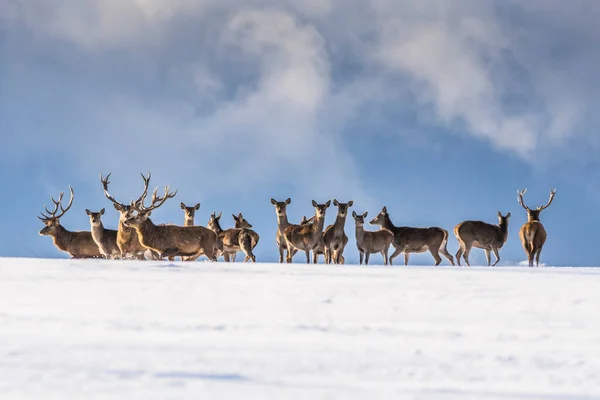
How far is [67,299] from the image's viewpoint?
4648mm

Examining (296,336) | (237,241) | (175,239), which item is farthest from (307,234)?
(296,336)

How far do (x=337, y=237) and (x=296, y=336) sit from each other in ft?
35.1

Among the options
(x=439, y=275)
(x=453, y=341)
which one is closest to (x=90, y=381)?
(x=453, y=341)

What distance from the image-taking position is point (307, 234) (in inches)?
562

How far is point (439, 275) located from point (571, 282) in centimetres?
102

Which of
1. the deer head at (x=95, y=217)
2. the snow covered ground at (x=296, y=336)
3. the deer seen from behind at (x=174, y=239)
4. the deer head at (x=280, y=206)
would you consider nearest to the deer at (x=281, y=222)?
the deer head at (x=280, y=206)

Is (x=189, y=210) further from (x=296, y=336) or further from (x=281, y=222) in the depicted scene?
(x=296, y=336)

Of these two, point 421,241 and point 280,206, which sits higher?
point 280,206

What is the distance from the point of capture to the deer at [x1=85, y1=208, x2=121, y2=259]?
50.4ft

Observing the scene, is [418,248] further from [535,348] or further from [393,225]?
[535,348]

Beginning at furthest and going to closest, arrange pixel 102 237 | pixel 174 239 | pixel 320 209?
pixel 102 237
pixel 320 209
pixel 174 239

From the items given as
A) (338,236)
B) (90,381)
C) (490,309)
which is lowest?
(90,381)

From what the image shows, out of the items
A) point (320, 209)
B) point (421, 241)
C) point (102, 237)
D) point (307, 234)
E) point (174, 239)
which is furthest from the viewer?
point (421, 241)

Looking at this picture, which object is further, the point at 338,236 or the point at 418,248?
the point at 418,248
